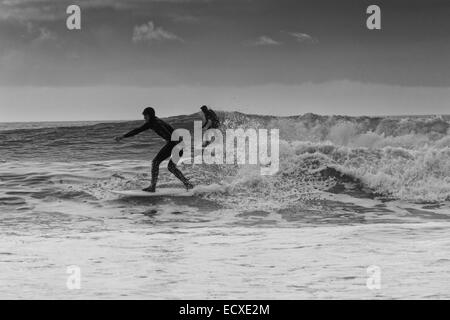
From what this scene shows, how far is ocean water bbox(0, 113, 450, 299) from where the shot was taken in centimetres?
641

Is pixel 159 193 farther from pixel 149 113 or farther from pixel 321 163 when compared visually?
pixel 321 163

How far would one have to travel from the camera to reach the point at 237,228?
10789mm

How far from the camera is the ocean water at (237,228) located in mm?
6410

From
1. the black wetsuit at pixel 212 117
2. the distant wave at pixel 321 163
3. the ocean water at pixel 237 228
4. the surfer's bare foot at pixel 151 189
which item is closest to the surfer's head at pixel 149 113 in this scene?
the surfer's bare foot at pixel 151 189

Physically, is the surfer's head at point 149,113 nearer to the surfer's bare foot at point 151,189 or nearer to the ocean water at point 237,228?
the surfer's bare foot at point 151,189

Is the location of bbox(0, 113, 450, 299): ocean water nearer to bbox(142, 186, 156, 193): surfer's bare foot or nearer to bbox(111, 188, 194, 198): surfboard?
bbox(111, 188, 194, 198): surfboard

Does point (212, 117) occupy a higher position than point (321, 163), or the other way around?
point (212, 117)

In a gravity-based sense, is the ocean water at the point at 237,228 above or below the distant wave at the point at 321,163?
below
